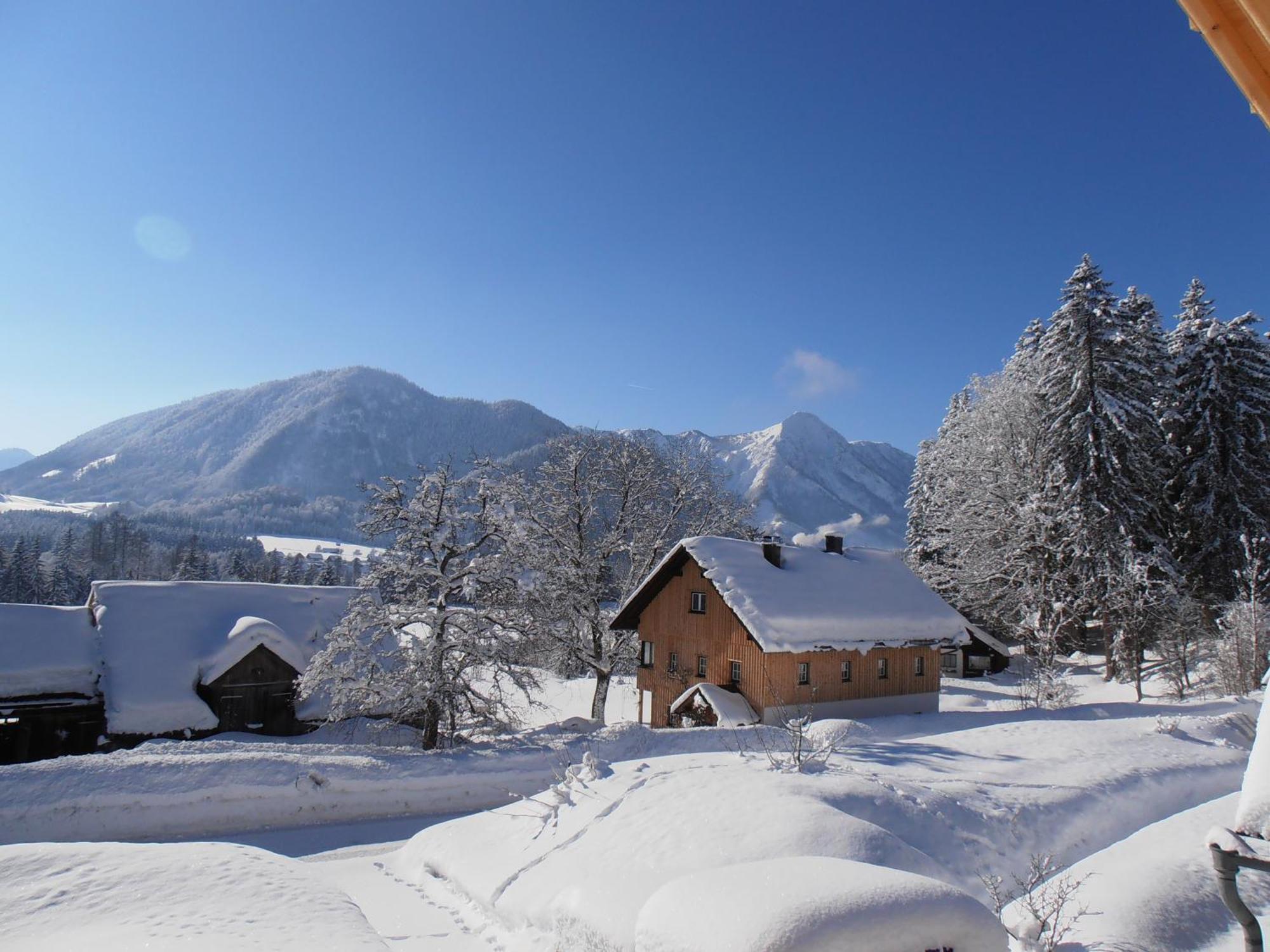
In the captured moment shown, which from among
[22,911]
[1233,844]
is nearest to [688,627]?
[22,911]

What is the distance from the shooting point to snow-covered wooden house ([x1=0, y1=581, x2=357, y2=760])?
24344mm

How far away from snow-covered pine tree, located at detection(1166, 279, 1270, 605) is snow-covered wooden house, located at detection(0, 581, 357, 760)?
38.4 metres

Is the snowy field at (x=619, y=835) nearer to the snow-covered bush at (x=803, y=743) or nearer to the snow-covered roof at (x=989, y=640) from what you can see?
the snow-covered bush at (x=803, y=743)

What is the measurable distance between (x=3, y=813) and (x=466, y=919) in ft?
39.5

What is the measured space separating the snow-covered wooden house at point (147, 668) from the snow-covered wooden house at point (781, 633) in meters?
13.5

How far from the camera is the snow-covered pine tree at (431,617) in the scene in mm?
20516

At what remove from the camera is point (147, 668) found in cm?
2562

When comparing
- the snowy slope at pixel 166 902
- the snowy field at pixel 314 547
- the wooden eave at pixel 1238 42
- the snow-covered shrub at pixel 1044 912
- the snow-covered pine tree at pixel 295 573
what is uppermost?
the snowy field at pixel 314 547

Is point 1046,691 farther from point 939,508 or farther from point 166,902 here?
point 166,902

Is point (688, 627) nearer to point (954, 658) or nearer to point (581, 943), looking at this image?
point (581, 943)

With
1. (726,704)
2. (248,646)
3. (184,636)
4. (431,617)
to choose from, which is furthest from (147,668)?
(726,704)

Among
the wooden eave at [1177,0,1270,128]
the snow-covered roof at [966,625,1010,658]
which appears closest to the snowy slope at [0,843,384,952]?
the wooden eave at [1177,0,1270,128]

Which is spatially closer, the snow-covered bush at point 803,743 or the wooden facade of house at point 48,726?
the snow-covered bush at point 803,743

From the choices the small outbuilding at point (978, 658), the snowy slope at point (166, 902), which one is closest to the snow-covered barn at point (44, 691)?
the snowy slope at point (166, 902)
